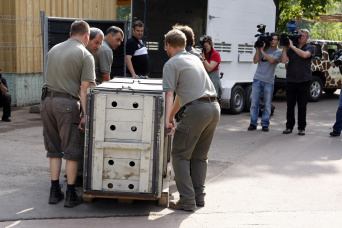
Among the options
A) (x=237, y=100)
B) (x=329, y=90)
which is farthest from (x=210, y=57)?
(x=329, y=90)

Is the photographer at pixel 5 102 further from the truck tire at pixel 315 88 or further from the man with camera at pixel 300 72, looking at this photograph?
the truck tire at pixel 315 88

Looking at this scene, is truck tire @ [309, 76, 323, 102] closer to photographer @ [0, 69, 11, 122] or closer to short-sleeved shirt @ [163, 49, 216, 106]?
photographer @ [0, 69, 11, 122]

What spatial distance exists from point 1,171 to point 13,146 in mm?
1699

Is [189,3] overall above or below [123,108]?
above

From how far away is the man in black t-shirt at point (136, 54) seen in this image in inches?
374

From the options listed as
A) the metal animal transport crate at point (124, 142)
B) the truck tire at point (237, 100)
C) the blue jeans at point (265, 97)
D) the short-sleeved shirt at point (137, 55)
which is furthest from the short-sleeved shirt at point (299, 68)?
the metal animal transport crate at point (124, 142)

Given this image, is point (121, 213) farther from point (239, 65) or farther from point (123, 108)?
point (239, 65)

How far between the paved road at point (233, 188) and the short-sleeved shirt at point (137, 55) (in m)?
1.87

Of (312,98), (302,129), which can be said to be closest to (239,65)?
(302,129)

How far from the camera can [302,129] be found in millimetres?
10570

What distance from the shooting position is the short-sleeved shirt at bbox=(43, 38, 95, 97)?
5719 millimetres

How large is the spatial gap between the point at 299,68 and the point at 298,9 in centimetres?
1095

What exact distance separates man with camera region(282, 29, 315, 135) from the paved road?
1.78ft

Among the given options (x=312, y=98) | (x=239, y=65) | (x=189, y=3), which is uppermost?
(x=189, y=3)
